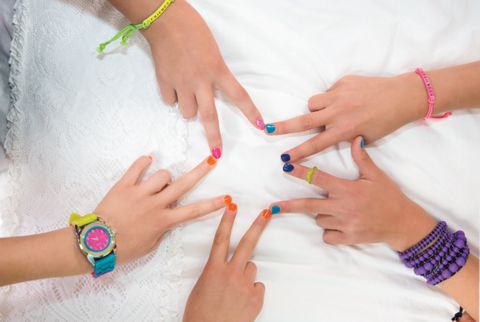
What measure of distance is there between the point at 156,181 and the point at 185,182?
58mm

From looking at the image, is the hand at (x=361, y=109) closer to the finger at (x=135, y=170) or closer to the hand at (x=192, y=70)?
the hand at (x=192, y=70)

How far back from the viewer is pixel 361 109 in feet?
3.26

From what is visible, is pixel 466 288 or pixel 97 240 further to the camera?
pixel 466 288

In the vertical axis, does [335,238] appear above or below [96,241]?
below

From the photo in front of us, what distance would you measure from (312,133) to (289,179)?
4.5 inches

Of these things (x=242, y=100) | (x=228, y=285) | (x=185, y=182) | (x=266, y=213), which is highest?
(x=242, y=100)

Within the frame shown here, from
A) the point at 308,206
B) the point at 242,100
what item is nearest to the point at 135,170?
the point at 242,100

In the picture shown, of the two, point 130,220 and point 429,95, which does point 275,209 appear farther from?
point 429,95

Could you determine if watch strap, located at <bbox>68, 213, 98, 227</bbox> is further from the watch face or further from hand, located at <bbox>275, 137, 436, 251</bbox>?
hand, located at <bbox>275, 137, 436, 251</bbox>

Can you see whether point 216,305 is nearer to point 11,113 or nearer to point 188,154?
point 188,154

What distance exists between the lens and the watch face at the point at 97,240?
881 millimetres

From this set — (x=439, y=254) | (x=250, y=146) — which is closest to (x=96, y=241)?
(x=250, y=146)

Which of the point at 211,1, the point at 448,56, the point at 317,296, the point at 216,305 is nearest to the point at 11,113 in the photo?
the point at 211,1

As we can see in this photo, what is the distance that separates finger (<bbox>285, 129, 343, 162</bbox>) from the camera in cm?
96
